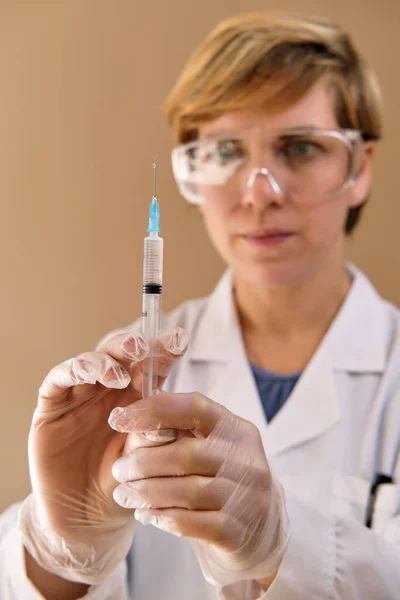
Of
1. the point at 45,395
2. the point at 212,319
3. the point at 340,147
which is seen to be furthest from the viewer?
the point at 212,319

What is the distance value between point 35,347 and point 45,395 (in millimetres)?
185

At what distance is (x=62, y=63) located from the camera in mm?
873

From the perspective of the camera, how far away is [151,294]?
24.3 inches

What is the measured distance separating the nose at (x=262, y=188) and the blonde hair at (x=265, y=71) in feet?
0.38

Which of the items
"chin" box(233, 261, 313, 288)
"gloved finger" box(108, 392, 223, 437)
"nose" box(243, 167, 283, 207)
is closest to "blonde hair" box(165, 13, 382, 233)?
"nose" box(243, 167, 283, 207)

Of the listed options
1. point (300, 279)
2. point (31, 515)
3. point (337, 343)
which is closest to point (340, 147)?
point (300, 279)

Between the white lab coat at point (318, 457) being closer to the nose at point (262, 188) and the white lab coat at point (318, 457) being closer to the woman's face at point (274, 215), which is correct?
the woman's face at point (274, 215)

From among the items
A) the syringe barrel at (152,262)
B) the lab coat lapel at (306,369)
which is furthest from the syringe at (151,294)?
the lab coat lapel at (306,369)

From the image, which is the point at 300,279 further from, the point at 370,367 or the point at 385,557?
the point at 385,557

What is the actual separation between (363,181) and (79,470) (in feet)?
2.29

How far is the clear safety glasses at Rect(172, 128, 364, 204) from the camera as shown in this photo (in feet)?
2.85

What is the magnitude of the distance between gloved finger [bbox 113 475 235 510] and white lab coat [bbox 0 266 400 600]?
0.44 feet

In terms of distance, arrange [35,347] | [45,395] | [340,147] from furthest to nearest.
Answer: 1. [340,147]
2. [35,347]
3. [45,395]

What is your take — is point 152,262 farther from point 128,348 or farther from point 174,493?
point 174,493
